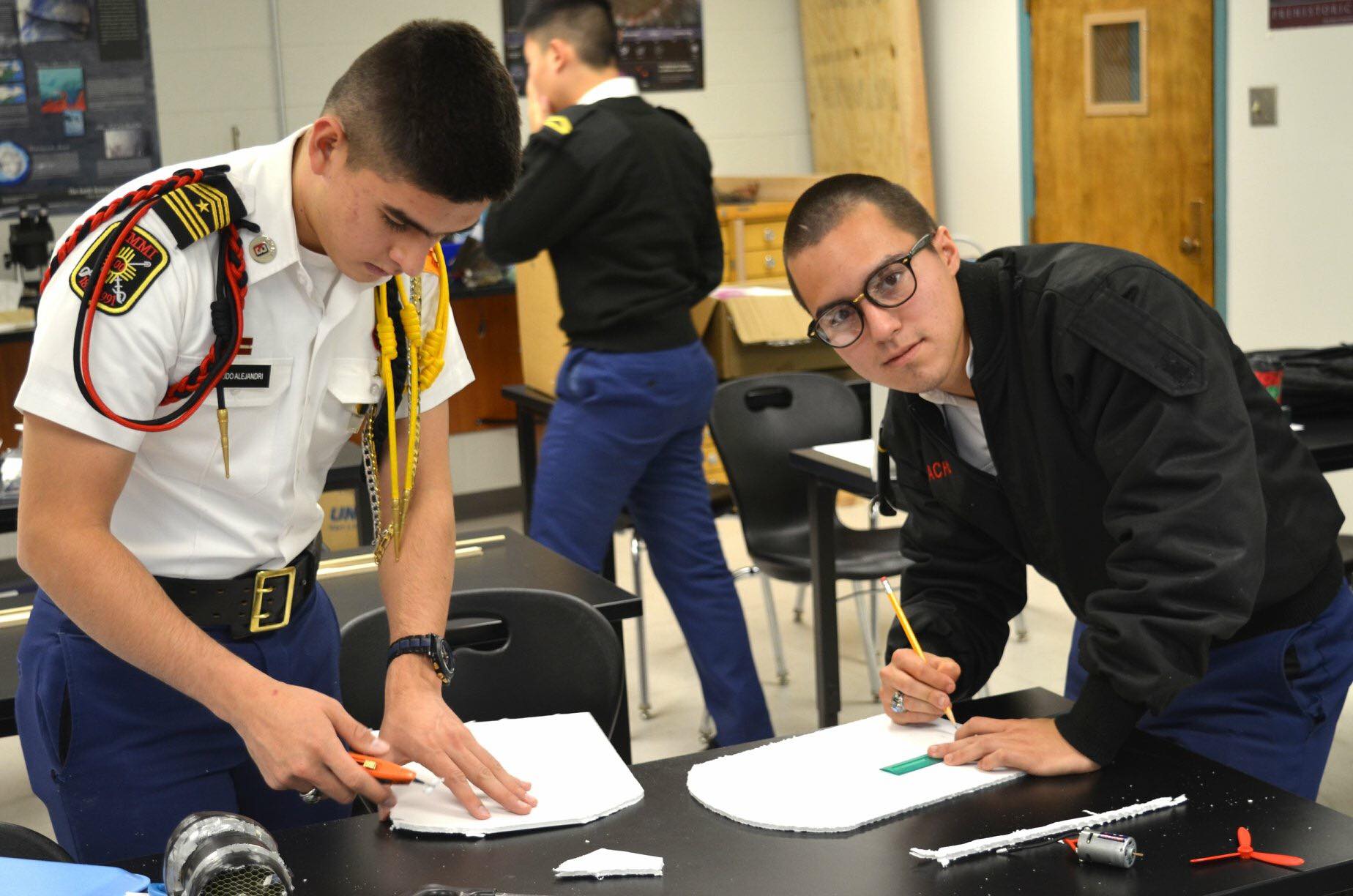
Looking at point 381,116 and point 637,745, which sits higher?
point 381,116

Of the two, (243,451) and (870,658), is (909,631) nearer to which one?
(243,451)

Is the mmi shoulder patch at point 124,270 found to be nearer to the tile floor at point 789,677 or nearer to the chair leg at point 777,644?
the tile floor at point 789,677

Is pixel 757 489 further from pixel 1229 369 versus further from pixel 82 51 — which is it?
pixel 82 51

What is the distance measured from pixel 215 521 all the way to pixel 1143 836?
94 centimetres

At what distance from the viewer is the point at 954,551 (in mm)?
1787

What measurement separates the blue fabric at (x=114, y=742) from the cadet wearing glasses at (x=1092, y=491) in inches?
28.9

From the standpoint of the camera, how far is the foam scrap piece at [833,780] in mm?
1374

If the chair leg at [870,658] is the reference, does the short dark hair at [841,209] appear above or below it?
above

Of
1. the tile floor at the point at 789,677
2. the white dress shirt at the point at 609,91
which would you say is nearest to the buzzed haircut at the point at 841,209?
the white dress shirt at the point at 609,91

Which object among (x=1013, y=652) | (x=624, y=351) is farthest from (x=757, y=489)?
(x=1013, y=652)

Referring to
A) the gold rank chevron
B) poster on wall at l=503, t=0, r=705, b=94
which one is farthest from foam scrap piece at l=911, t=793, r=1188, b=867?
poster on wall at l=503, t=0, r=705, b=94

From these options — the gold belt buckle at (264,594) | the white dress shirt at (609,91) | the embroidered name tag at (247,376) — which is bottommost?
the gold belt buckle at (264,594)

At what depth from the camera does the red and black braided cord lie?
1340mm

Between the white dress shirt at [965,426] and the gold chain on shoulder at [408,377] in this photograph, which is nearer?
the gold chain on shoulder at [408,377]
